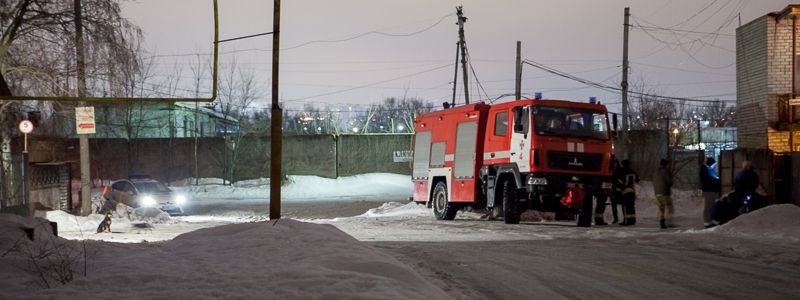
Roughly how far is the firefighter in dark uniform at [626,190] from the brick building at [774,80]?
6527mm

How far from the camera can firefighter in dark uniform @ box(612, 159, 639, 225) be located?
18.9 m

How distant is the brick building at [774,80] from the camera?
74.5ft

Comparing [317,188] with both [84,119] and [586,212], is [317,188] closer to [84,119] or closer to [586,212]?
[84,119]

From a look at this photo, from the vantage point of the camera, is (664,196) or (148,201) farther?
(148,201)

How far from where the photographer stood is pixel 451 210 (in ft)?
73.4

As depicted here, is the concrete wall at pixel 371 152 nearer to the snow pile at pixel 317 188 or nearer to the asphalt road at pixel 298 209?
the snow pile at pixel 317 188

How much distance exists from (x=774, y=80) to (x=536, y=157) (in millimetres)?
9542

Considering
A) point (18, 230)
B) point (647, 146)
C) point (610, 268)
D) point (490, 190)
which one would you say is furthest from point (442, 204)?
point (647, 146)

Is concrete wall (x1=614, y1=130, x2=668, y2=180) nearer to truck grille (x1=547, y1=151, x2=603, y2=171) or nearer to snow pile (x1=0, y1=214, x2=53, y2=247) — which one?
truck grille (x1=547, y1=151, x2=603, y2=171)

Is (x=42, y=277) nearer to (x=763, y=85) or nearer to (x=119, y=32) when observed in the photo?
(x=119, y=32)

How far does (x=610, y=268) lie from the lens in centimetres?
1009

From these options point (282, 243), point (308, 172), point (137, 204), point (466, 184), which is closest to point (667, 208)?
point (466, 184)

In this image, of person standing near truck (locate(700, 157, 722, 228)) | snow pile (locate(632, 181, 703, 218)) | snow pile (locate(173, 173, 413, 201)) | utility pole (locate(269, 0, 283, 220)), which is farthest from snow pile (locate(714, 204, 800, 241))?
snow pile (locate(173, 173, 413, 201))

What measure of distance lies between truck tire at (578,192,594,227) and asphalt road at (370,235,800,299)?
4644 mm
